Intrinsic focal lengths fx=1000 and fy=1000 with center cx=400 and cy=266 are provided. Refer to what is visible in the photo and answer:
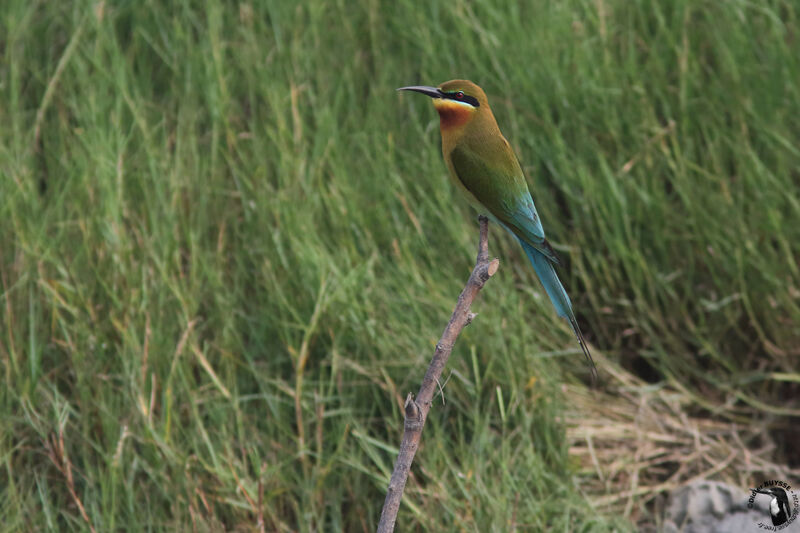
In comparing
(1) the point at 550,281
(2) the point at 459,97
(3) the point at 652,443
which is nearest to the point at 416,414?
(1) the point at 550,281

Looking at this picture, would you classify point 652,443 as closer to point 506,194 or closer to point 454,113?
point 506,194

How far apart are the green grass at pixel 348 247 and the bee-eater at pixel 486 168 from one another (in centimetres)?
67

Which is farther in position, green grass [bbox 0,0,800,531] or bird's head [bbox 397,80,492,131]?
green grass [bbox 0,0,800,531]

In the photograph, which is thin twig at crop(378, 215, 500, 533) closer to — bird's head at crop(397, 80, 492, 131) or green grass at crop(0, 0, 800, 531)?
bird's head at crop(397, 80, 492, 131)

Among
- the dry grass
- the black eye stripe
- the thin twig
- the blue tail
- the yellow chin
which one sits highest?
the black eye stripe

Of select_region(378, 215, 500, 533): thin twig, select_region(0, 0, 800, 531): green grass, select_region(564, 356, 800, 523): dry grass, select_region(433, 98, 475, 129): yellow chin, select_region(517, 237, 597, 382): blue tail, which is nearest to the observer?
select_region(378, 215, 500, 533): thin twig

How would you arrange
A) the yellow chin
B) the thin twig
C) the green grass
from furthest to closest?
1. the green grass
2. the yellow chin
3. the thin twig

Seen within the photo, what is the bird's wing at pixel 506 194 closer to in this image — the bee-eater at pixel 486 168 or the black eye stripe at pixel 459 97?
the bee-eater at pixel 486 168

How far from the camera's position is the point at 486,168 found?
6.88 ft

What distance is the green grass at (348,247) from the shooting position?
261 cm

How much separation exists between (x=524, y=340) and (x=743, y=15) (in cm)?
149

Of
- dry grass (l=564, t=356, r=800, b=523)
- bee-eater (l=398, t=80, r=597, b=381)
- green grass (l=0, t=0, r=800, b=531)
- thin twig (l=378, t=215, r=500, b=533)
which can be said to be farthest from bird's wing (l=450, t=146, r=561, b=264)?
dry grass (l=564, t=356, r=800, b=523)

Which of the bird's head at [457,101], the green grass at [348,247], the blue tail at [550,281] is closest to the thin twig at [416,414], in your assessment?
the blue tail at [550,281]

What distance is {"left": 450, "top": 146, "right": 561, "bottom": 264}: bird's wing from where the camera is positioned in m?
2.08
